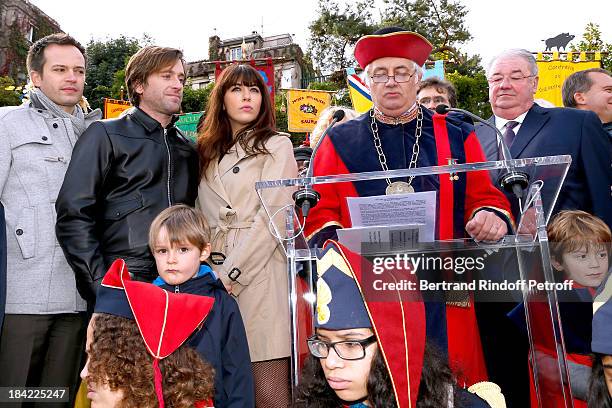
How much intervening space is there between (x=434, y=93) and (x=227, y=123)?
2.08 meters

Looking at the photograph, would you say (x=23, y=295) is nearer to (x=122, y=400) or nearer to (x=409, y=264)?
(x=122, y=400)

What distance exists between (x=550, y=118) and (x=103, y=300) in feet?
10.0

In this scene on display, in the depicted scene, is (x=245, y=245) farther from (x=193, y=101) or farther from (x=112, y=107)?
(x=193, y=101)

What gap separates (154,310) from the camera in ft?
7.78

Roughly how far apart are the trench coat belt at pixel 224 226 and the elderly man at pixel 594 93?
3.23m

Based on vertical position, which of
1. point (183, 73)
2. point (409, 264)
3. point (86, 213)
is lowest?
point (409, 264)

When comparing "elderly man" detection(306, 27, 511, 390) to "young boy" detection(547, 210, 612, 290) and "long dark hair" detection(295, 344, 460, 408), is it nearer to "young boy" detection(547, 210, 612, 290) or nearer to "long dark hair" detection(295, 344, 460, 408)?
"young boy" detection(547, 210, 612, 290)

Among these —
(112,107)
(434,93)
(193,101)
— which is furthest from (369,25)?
A: (434,93)

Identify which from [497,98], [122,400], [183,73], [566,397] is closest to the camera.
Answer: [566,397]

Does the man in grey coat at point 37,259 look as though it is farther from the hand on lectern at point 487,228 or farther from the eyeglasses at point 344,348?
the hand on lectern at point 487,228

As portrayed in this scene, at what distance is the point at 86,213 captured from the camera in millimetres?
3064

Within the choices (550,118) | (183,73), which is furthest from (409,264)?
(550,118)

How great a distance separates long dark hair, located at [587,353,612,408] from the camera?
181 cm

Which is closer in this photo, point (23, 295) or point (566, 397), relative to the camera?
point (566, 397)
